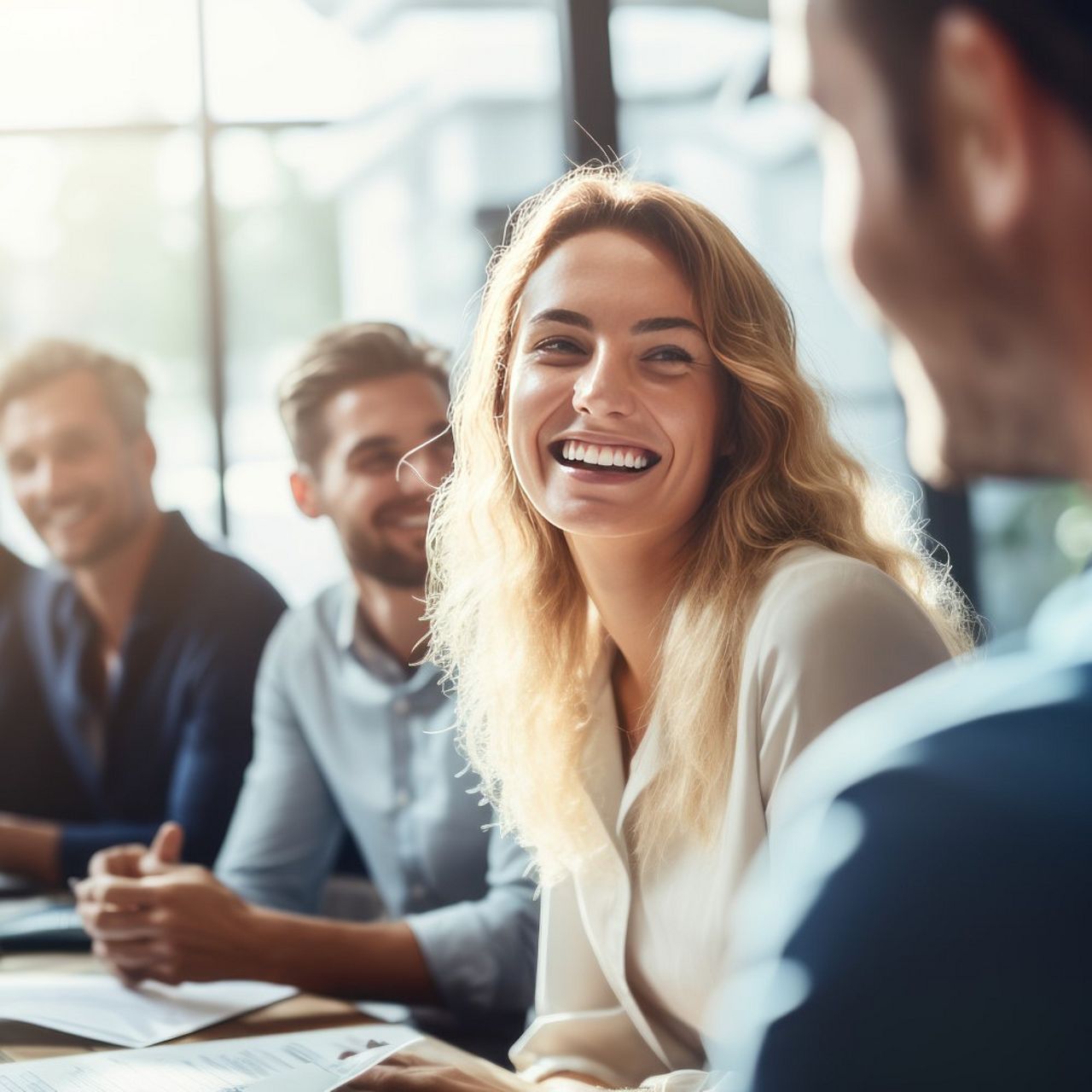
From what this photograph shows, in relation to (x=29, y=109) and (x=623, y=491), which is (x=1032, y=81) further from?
(x=29, y=109)

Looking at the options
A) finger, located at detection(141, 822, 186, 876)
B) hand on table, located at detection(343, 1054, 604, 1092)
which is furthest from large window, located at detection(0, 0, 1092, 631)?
hand on table, located at detection(343, 1054, 604, 1092)

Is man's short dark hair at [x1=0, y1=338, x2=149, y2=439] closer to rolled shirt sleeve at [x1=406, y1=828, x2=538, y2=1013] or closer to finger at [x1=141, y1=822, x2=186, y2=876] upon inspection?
finger at [x1=141, y1=822, x2=186, y2=876]

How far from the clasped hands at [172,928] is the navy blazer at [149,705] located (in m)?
1.07

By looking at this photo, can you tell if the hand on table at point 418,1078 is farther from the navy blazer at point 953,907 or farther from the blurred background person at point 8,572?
the blurred background person at point 8,572

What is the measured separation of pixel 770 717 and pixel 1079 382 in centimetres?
89

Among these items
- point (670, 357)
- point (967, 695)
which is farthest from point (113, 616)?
point (967, 695)

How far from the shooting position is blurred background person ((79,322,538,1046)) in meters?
1.95

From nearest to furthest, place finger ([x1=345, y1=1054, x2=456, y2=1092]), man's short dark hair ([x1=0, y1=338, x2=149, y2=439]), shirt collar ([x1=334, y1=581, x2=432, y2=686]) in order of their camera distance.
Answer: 1. finger ([x1=345, y1=1054, x2=456, y2=1092])
2. shirt collar ([x1=334, y1=581, x2=432, y2=686])
3. man's short dark hair ([x1=0, y1=338, x2=149, y2=439])

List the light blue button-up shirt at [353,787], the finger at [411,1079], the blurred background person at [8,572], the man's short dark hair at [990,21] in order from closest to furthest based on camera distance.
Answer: the man's short dark hair at [990,21] < the finger at [411,1079] < the light blue button-up shirt at [353,787] < the blurred background person at [8,572]

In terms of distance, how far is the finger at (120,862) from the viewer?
182 cm

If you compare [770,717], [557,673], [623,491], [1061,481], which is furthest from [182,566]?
[1061,481]

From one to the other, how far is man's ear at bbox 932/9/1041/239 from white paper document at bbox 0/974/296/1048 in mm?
1317

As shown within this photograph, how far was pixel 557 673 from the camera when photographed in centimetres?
170

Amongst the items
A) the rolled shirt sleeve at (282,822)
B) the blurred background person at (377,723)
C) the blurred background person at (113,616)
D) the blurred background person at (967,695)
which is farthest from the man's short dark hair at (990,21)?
the blurred background person at (113,616)
